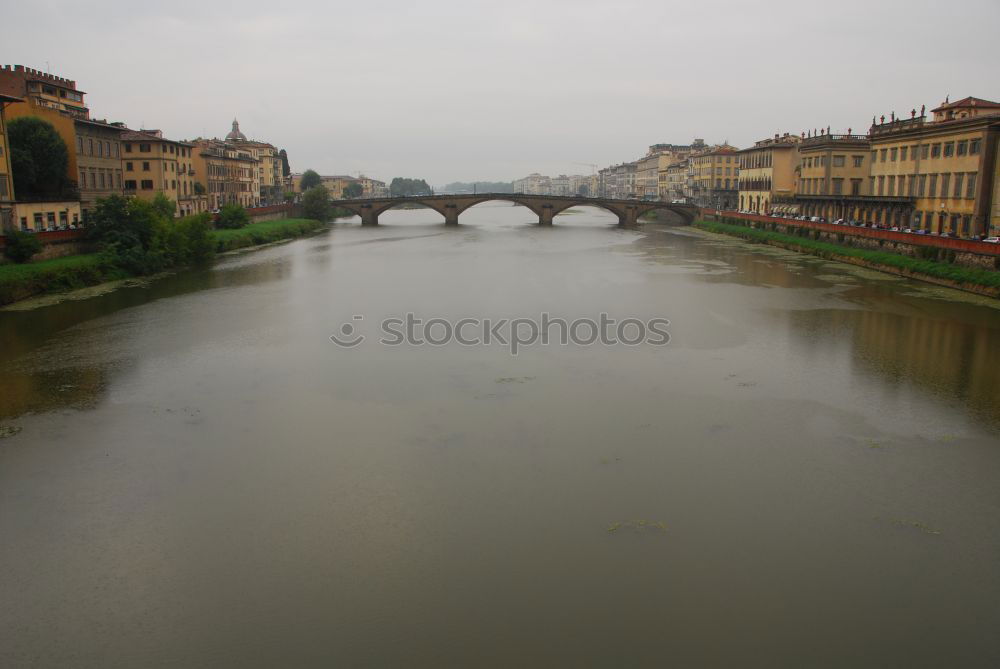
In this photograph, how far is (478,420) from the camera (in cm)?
1182

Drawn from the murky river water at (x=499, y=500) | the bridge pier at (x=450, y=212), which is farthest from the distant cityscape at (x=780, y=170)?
the bridge pier at (x=450, y=212)

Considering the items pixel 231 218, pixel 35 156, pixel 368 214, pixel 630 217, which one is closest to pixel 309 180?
pixel 368 214

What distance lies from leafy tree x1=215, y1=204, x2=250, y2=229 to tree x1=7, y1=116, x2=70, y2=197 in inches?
493

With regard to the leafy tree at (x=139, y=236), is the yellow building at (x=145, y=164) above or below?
above

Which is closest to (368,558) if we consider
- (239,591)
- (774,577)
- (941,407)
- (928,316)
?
(239,591)

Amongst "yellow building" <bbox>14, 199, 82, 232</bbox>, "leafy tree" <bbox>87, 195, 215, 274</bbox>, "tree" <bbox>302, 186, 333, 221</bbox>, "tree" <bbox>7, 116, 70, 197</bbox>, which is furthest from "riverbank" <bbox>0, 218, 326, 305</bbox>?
"tree" <bbox>302, 186, 333, 221</bbox>

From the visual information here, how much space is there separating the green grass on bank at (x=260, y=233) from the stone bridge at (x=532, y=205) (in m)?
9.68

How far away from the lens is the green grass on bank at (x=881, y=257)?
23109mm

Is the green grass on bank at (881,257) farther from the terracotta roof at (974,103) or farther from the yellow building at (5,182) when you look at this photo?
the yellow building at (5,182)

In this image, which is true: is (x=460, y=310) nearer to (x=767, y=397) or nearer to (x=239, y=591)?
(x=767, y=397)

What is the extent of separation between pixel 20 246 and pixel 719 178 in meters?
53.2

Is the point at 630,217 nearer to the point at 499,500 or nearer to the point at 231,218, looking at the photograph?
the point at 231,218

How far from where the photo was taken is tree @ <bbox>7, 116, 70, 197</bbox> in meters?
27.7

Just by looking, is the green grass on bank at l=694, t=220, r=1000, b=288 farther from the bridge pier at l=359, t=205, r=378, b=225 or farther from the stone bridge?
the bridge pier at l=359, t=205, r=378, b=225
